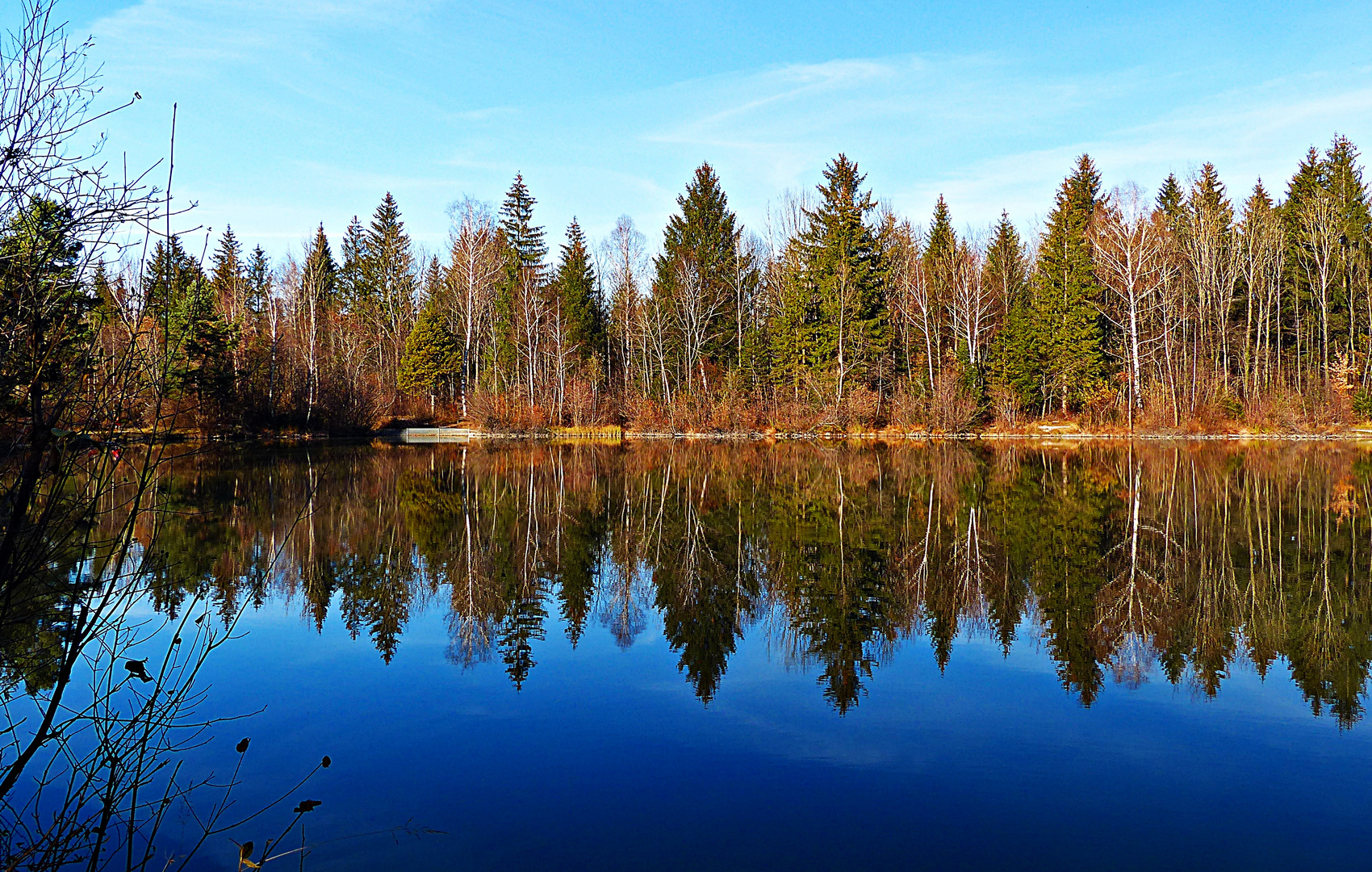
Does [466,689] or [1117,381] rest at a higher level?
[1117,381]

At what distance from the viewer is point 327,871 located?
3.99 metres

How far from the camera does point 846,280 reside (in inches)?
1588

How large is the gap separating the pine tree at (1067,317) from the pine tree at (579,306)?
21.9m

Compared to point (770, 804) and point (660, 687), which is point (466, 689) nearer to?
point (660, 687)

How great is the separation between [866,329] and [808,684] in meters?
35.7

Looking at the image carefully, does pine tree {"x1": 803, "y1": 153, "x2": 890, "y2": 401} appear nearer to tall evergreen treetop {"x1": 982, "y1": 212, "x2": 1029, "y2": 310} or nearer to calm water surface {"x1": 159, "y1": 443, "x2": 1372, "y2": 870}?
tall evergreen treetop {"x1": 982, "y1": 212, "x2": 1029, "y2": 310}

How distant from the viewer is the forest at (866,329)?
126ft

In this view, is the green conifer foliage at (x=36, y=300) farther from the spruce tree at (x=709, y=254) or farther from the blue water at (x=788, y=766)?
the spruce tree at (x=709, y=254)

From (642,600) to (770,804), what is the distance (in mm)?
4658

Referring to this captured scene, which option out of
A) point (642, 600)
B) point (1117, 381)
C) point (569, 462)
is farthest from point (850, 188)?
point (642, 600)

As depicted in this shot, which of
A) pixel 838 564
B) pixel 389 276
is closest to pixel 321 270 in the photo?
pixel 389 276

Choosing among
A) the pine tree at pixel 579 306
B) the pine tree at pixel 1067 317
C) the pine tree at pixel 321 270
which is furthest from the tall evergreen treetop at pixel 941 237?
the pine tree at pixel 321 270

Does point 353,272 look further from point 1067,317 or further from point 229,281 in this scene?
point 1067,317

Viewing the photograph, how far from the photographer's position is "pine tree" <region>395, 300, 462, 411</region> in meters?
Answer: 46.9
